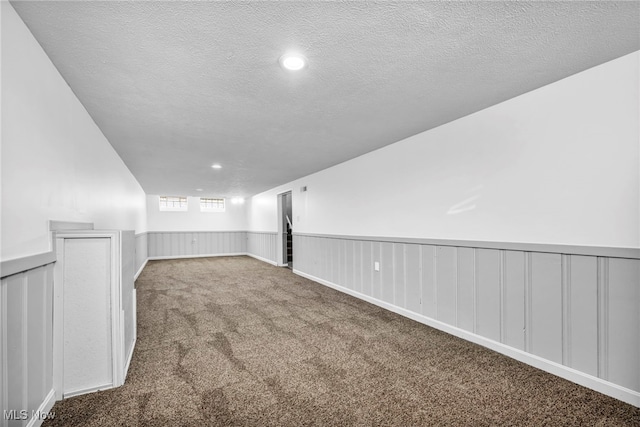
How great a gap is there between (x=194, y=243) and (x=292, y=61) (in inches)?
385

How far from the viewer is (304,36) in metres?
1.65

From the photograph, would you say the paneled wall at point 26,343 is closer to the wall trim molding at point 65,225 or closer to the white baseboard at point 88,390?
the white baseboard at point 88,390

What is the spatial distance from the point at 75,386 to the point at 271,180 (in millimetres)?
5261

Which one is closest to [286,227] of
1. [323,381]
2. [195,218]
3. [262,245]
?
[262,245]

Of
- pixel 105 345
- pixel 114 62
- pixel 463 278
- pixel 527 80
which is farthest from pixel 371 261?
pixel 114 62

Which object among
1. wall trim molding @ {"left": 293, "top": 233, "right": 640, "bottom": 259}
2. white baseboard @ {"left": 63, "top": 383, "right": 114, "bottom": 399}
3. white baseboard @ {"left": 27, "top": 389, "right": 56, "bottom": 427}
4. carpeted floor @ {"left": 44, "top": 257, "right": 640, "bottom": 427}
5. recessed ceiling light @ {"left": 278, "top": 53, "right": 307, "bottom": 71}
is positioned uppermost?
recessed ceiling light @ {"left": 278, "top": 53, "right": 307, "bottom": 71}

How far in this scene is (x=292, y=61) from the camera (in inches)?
74.5

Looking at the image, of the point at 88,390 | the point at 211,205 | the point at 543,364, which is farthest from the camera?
the point at 211,205

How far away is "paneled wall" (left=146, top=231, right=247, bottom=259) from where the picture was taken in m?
9.90

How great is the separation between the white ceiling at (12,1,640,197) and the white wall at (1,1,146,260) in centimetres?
14

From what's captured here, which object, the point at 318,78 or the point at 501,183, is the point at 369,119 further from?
the point at 501,183

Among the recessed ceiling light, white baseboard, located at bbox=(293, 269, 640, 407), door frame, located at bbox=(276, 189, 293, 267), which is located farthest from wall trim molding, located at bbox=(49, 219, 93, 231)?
door frame, located at bbox=(276, 189, 293, 267)

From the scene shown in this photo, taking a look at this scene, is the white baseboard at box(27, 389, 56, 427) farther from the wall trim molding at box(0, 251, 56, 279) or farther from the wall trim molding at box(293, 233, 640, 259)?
the wall trim molding at box(293, 233, 640, 259)

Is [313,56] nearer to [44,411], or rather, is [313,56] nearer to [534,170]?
[534,170]
